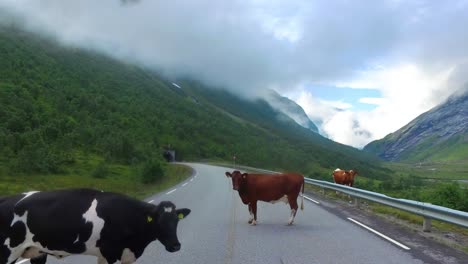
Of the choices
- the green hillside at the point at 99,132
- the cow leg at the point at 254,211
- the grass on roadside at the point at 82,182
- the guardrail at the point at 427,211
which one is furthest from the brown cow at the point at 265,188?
the green hillside at the point at 99,132

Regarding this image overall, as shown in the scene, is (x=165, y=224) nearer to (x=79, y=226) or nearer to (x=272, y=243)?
(x=79, y=226)

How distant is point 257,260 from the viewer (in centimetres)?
921

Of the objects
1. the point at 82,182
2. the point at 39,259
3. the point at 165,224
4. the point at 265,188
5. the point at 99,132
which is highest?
the point at 99,132

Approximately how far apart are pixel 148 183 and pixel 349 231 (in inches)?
1029

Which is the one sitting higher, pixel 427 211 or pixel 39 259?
pixel 427 211

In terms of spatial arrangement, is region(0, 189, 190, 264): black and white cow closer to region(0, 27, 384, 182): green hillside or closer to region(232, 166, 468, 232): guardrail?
region(232, 166, 468, 232): guardrail

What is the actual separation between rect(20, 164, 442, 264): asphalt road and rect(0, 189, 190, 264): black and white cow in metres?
2.50

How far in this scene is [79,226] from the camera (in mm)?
6422

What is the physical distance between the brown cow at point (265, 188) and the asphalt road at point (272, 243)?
69cm

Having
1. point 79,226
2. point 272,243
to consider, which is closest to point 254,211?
point 272,243

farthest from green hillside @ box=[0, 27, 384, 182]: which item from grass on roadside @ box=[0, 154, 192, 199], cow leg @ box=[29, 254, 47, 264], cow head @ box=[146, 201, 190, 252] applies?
cow head @ box=[146, 201, 190, 252]

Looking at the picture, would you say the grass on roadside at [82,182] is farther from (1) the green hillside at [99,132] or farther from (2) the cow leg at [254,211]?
(2) the cow leg at [254,211]

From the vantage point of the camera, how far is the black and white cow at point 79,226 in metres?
6.34

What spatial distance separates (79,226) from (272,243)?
567cm
